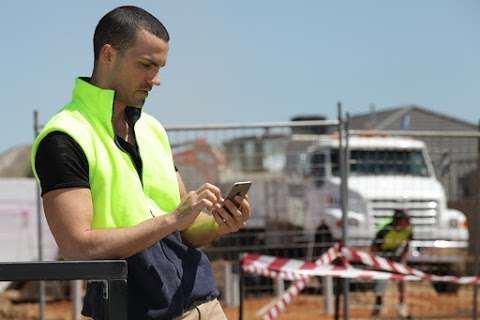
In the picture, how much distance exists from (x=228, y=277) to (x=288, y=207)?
2066mm

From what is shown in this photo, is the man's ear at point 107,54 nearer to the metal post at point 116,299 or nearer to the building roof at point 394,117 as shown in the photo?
the metal post at point 116,299

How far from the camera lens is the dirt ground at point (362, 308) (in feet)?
35.9

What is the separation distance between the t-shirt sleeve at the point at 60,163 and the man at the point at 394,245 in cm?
812

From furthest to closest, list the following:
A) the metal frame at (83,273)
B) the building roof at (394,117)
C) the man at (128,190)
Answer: the building roof at (394,117)
the man at (128,190)
the metal frame at (83,273)

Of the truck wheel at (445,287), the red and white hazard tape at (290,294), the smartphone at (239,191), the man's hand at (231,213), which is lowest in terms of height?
the truck wheel at (445,287)

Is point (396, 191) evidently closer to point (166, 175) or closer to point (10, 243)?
point (10, 243)

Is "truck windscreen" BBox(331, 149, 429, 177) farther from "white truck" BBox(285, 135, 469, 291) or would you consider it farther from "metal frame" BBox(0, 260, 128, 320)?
"metal frame" BBox(0, 260, 128, 320)

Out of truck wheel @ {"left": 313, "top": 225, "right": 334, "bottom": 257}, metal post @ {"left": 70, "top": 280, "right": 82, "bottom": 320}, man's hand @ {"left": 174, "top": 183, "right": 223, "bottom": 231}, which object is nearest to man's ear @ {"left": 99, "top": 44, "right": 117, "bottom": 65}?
man's hand @ {"left": 174, "top": 183, "right": 223, "bottom": 231}

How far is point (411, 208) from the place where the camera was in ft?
40.4

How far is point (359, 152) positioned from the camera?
10672 mm

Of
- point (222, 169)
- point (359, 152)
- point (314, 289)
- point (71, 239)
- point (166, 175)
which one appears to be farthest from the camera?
point (314, 289)

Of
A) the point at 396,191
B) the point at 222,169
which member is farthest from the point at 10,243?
the point at 396,191

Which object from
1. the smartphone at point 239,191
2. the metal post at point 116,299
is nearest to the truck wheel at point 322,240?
the smartphone at point 239,191

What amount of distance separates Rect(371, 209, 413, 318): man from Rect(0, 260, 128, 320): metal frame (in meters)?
8.60
